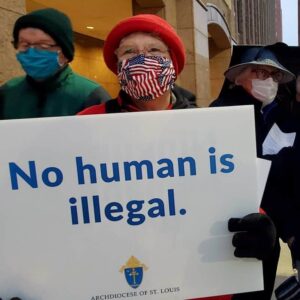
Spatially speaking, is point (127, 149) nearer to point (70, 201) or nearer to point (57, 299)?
point (70, 201)

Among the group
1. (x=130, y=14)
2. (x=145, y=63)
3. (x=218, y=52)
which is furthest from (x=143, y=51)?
(x=218, y=52)

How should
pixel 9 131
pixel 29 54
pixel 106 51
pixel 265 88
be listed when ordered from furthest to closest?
pixel 265 88
pixel 29 54
pixel 106 51
pixel 9 131

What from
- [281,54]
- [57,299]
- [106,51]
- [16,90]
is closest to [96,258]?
[57,299]

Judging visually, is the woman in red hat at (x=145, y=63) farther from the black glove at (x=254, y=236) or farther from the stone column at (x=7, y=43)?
the stone column at (x=7, y=43)

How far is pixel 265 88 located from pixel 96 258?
1608mm

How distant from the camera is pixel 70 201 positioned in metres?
1.12

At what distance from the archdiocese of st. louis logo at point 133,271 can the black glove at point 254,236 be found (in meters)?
0.28

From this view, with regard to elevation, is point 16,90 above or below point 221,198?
above

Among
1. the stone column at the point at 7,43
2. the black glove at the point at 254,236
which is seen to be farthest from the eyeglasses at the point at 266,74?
the stone column at the point at 7,43

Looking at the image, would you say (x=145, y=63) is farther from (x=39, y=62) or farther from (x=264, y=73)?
(x=264, y=73)

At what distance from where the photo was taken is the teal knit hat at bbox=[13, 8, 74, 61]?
64.9 inches

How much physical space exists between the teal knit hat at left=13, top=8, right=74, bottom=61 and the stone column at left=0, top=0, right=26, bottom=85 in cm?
127

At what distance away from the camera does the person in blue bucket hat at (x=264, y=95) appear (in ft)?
6.82

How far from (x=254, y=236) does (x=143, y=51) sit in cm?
70
